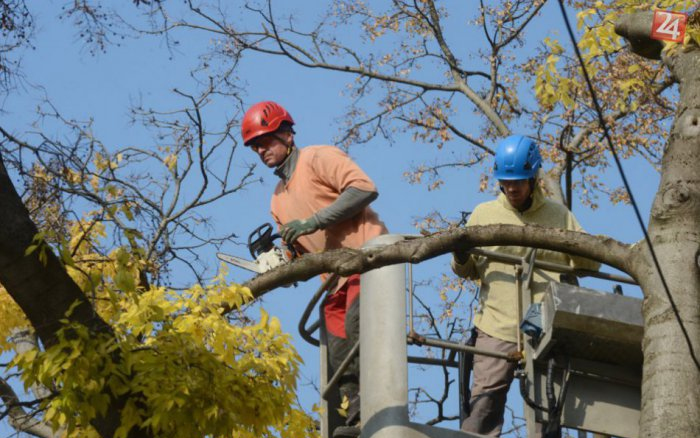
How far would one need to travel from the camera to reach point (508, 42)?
18688 millimetres

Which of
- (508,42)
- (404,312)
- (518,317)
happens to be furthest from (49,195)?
(508,42)

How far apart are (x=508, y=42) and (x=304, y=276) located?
11343 millimetres

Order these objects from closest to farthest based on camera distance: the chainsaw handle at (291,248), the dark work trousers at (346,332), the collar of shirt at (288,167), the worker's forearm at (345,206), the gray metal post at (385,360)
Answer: the gray metal post at (385,360) → the dark work trousers at (346,332) → the worker's forearm at (345,206) → the chainsaw handle at (291,248) → the collar of shirt at (288,167)

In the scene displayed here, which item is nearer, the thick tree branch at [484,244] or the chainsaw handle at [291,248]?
the thick tree branch at [484,244]

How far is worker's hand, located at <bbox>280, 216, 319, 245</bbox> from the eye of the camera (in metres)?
9.26

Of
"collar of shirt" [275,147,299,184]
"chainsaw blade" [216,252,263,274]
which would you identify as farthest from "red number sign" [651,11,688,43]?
"chainsaw blade" [216,252,263,274]

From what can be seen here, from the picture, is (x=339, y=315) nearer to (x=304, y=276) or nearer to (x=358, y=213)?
(x=358, y=213)

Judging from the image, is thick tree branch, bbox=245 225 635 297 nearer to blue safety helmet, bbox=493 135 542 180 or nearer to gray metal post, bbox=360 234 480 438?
gray metal post, bbox=360 234 480 438

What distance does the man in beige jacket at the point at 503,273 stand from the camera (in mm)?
8531

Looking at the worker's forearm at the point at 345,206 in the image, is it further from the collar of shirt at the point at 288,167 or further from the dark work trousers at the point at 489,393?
the dark work trousers at the point at 489,393

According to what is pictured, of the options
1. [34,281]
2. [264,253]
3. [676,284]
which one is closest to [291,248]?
[264,253]

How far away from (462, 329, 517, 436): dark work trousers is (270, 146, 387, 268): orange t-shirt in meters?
1.21

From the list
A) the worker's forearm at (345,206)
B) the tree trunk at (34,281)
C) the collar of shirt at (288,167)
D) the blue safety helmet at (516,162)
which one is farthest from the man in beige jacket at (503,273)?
the tree trunk at (34,281)

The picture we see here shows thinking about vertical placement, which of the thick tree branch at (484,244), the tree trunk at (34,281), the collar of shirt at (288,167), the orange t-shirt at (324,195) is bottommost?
the tree trunk at (34,281)
